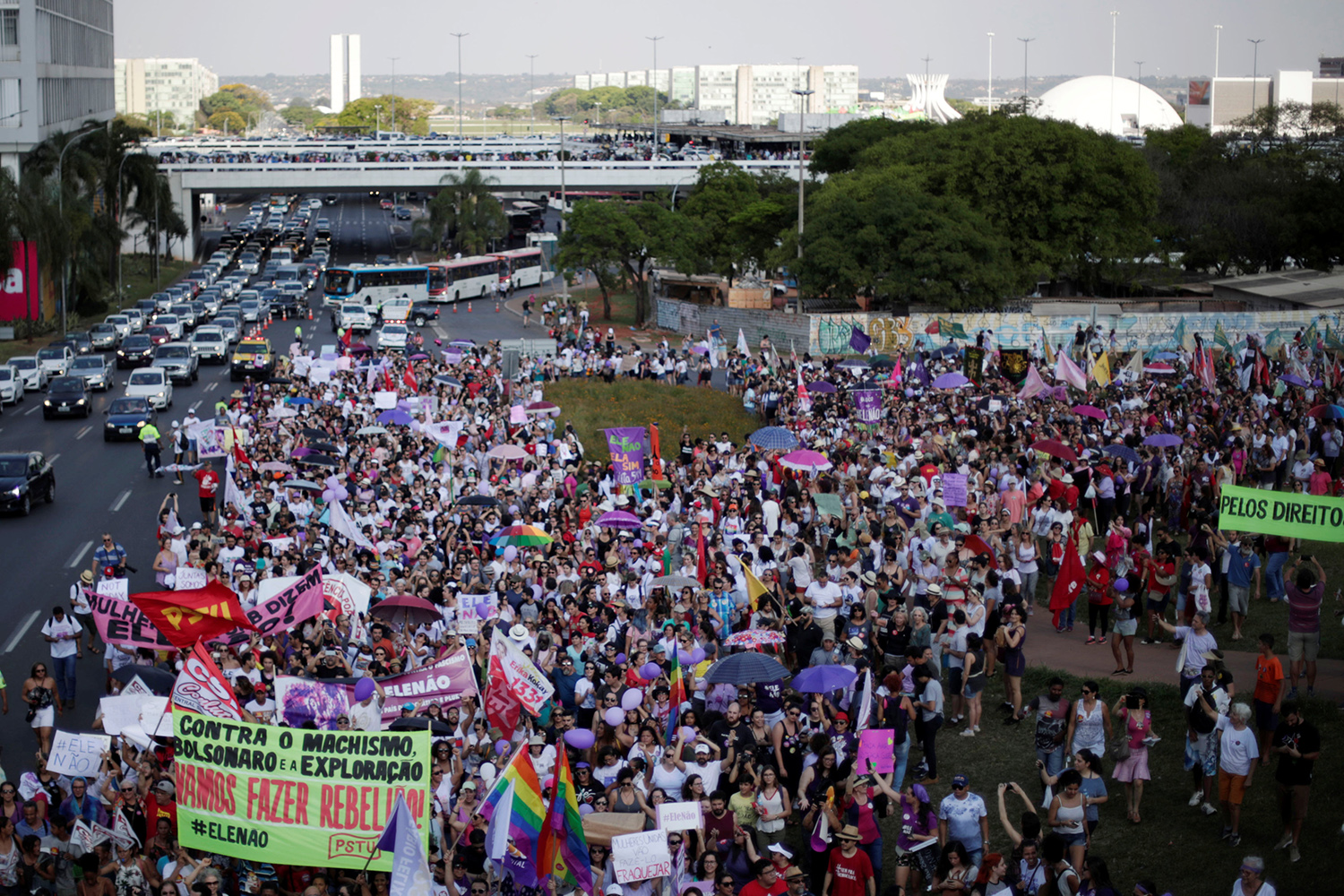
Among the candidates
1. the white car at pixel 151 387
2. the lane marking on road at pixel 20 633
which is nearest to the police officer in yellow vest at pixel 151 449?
the white car at pixel 151 387

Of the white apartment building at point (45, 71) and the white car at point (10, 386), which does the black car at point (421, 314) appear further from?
the white apartment building at point (45, 71)

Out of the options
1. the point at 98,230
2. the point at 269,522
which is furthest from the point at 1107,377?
the point at 98,230

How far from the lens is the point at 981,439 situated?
25688mm

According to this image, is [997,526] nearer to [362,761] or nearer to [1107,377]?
[362,761]

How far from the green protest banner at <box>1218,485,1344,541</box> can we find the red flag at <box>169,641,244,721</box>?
966 centimetres

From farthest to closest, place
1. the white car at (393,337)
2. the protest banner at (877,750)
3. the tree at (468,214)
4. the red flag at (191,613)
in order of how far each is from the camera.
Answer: the tree at (468,214), the white car at (393,337), the red flag at (191,613), the protest banner at (877,750)

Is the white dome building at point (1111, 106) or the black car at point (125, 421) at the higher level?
the white dome building at point (1111, 106)

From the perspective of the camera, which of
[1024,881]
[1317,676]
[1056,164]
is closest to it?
[1024,881]

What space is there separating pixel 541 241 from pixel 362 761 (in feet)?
257

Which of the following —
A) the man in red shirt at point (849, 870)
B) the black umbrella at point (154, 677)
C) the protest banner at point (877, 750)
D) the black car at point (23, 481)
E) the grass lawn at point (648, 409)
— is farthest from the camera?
the grass lawn at point (648, 409)

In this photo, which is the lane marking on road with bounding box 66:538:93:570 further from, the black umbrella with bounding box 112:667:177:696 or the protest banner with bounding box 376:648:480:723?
the protest banner with bounding box 376:648:480:723

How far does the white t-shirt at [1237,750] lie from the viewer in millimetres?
11766

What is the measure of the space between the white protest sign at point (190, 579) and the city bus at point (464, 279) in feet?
172

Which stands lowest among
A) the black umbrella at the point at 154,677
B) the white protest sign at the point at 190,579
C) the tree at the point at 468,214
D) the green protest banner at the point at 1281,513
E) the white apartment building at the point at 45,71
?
the black umbrella at the point at 154,677
